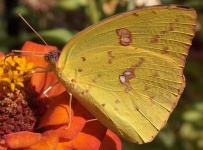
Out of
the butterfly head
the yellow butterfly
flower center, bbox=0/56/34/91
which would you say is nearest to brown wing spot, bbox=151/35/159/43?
the yellow butterfly

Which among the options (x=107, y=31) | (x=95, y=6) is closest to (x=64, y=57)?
(x=107, y=31)

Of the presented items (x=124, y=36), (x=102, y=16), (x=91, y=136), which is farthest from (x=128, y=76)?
(x=102, y=16)

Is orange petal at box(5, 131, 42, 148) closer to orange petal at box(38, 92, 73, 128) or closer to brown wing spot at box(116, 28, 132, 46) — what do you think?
orange petal at box(38, 92, 73, 128)

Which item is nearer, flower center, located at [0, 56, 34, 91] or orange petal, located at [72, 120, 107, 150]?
orange petal, located at [72, 120, 107, 150]

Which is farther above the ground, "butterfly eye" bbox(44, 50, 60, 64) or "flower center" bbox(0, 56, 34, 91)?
"butterfly eye" bbox(44, 50, 60, 64)

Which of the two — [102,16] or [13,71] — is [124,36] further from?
[102,16]

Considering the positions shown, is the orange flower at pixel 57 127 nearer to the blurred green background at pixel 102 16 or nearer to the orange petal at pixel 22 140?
the orange petal at pixel 22 140

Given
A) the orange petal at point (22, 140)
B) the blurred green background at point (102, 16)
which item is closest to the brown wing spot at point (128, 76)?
the orange petal at point (22, 140)
